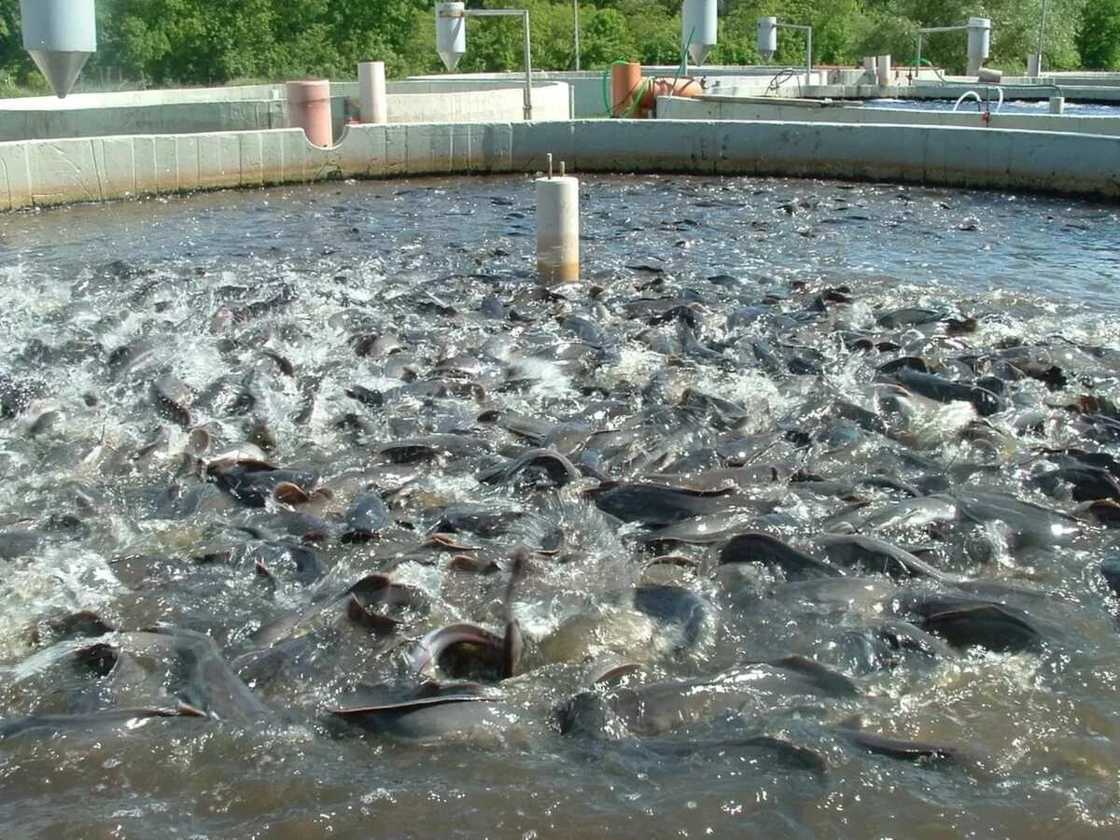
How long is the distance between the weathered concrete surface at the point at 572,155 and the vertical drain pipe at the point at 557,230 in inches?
332

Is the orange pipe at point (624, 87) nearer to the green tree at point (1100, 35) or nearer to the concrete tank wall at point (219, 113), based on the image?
the concrete tank wall at point (219, 113)

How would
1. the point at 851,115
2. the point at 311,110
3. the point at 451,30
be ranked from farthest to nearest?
1. the point at 451,30
2. the point at 851,115
3. the point at 311,110

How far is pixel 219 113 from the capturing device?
23594mm

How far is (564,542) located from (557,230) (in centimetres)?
651

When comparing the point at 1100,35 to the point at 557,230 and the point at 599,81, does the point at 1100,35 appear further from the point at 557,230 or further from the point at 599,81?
the point at 557,230

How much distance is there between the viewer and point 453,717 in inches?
194

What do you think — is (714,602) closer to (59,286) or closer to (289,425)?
(289,425)

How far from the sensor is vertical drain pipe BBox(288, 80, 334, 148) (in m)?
21.2

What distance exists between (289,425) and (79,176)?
455 inches

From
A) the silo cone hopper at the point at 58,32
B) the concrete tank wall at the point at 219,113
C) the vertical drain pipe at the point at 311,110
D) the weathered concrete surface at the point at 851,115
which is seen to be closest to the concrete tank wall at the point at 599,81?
the concrete tank wall at the point at 219,113

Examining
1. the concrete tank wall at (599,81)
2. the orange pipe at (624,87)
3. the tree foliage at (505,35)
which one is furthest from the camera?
the tree foliage at (505,35)

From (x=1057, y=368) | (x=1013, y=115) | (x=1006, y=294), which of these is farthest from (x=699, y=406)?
(x=1013, y=115)

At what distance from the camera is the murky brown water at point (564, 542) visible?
15.0ft

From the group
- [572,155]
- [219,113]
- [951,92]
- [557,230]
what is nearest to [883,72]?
[951,92]
